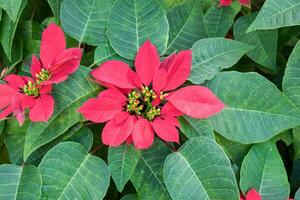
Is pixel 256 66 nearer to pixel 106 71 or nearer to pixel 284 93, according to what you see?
pixel 284 93

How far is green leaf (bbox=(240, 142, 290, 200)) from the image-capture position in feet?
2.88

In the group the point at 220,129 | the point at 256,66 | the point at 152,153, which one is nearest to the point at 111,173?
the point at 152,153

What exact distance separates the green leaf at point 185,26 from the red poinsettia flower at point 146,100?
12cm

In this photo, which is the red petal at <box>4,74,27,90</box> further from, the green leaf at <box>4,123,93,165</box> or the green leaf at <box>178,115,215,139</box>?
the green leaf at <box>178,115,215,139</box>

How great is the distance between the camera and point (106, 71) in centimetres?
76

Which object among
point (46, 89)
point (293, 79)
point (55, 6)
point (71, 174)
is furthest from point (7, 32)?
point (293, 79)

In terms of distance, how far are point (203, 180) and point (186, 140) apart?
4.0 inches

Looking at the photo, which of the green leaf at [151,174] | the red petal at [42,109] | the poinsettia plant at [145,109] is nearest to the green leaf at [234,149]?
the poinsettia plant at [145,109]

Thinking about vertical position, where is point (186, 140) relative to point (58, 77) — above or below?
below

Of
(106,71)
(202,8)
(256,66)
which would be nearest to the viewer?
(106,71)

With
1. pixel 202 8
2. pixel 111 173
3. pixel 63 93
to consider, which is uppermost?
pixel 202 8

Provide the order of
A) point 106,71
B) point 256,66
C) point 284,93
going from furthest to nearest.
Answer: point 256,66, point 284,93, point 106,71

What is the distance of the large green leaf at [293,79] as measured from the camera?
2.80 ft

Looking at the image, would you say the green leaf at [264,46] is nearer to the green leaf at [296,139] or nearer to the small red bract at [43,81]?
the green leaf at [296,139]
